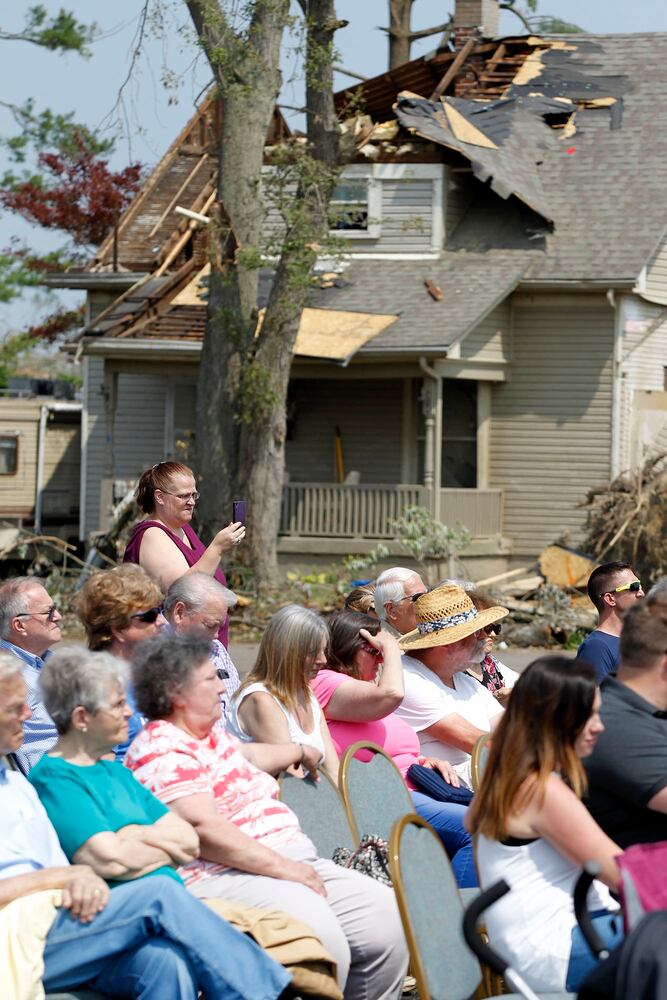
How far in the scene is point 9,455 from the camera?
2595cm

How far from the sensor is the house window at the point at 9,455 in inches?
1019

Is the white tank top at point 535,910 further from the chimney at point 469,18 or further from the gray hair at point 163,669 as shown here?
the chimney at point 469,18

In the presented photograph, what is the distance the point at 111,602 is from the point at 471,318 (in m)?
15.9

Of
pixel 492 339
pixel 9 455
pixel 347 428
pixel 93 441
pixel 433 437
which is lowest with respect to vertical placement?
pixel 9 455

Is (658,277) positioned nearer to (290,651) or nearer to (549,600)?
(549,600)

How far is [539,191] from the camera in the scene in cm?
2284

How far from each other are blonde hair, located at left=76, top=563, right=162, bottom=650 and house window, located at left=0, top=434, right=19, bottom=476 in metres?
20.7

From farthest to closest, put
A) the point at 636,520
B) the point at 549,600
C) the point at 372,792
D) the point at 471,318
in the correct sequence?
the point at 471,318 → the point at 636,520 → the point at 549,600 → the point at 372,792

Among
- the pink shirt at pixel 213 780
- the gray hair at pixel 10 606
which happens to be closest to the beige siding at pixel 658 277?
the gray hair at pixel 10 606

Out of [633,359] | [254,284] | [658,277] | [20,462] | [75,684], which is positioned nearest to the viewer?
[75,684]

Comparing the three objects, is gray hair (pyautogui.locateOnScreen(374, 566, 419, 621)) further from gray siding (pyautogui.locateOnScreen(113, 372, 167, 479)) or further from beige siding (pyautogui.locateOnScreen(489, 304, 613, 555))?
gray siding (pyautogui.locateOnScreen(113, 372, 167, 479))

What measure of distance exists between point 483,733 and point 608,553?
39.5 ft

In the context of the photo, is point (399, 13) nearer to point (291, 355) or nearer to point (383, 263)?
point (383, 263)

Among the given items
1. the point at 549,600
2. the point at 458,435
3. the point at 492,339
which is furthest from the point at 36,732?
the point at 458,435
